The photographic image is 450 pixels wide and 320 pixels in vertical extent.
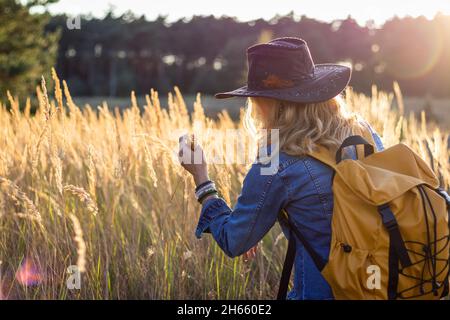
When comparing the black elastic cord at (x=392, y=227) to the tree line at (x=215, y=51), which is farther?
the tree line at (x=215, y=51)

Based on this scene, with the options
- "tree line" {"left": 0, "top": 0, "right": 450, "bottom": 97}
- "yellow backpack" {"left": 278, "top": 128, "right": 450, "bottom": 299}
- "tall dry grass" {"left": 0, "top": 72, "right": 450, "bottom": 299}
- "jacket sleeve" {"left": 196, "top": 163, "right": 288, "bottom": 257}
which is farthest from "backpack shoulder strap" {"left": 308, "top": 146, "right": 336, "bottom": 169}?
"tree line" {"left": 0, "top": 0, "right": 450, "bottom": 97}

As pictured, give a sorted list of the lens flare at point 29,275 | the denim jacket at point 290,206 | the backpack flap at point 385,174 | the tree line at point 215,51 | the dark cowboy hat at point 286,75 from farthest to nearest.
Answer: the tree line at point 215,51
the lens flare at point 29,275
the dark cowboy hat at point 286,75
the denim jacket at point 290,206
the backpack flap at point 385,174

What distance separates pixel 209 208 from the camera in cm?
204

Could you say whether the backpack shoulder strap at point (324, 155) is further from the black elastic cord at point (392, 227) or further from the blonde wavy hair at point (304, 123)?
the black elastic cord at point (392, 227)

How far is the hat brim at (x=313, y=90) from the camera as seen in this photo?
1966 mm

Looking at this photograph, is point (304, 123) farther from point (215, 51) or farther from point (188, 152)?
point (215, 51)

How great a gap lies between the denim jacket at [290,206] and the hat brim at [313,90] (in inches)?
8.3

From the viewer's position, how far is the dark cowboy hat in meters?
2.02

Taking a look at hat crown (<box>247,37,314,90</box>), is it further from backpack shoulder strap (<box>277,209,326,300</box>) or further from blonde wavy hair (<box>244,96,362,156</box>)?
backpack shoulder strap (<box>277,209,326,300</box>)

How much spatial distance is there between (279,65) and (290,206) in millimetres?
522

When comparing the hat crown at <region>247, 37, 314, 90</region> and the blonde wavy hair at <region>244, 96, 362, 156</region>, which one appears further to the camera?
the hat crown at <region>247, 37, 314, 90</region>

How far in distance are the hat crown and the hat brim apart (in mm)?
28

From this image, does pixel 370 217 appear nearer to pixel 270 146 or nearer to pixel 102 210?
pixel 270 146

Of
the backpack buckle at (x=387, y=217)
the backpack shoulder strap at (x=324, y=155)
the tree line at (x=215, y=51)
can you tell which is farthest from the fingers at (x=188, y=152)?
the tree line at (x=215, y=51)
